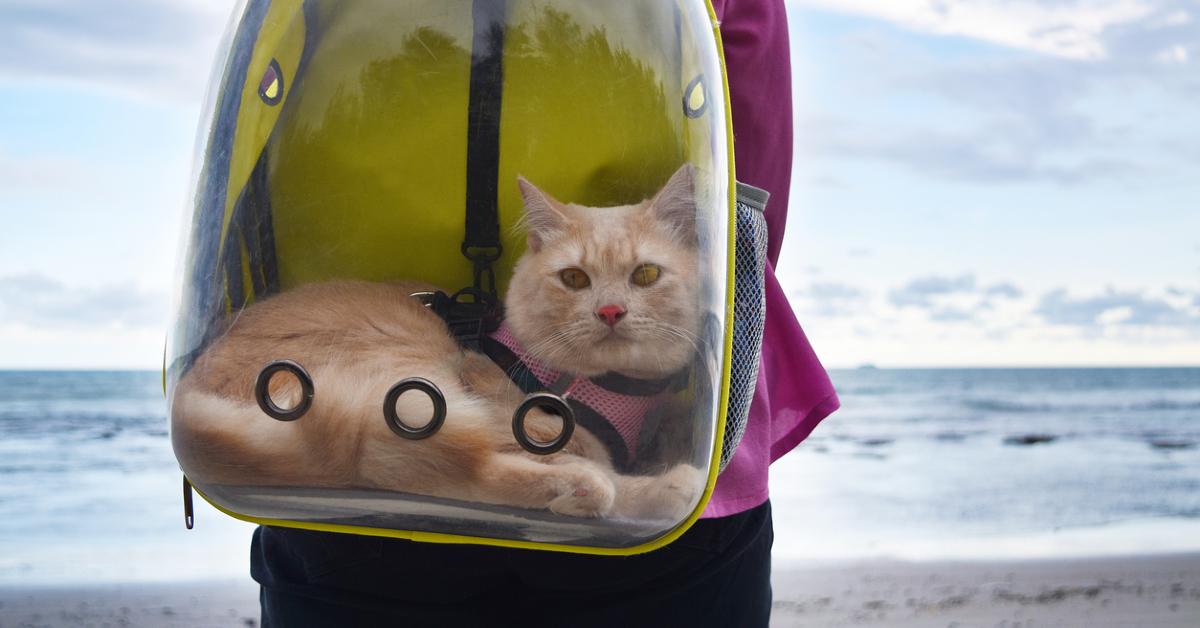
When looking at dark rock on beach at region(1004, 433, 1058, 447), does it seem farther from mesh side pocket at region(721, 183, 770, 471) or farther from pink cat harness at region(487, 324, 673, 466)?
pink cat harness at region(487, 324, 673, 466)

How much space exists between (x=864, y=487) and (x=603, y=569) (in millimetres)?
7081

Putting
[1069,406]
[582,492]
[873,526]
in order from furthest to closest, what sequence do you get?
[1069,406] → [873,526] → [582,492]

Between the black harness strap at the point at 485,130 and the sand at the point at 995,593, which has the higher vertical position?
the black harness strap at the point at 485,130

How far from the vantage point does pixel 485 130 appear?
0.75 metres

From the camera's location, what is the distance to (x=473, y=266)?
75 cm

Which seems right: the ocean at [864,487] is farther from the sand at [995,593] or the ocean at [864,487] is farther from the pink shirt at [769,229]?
the pink shirt at [769,229]

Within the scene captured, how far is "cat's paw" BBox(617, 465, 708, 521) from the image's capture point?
0.70m

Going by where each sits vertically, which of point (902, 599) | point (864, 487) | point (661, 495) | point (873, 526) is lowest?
point (864, 487)

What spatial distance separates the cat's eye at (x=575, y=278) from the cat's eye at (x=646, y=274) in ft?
0.13

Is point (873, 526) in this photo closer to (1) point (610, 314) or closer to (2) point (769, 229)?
(2) point (769, 229)

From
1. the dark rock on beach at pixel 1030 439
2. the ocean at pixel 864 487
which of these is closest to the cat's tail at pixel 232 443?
the ocean at pixel 864 487

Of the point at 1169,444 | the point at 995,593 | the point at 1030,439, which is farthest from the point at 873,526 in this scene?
the point at 1169,444

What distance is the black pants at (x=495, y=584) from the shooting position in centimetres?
88

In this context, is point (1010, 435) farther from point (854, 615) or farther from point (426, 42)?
point (426, 42)
